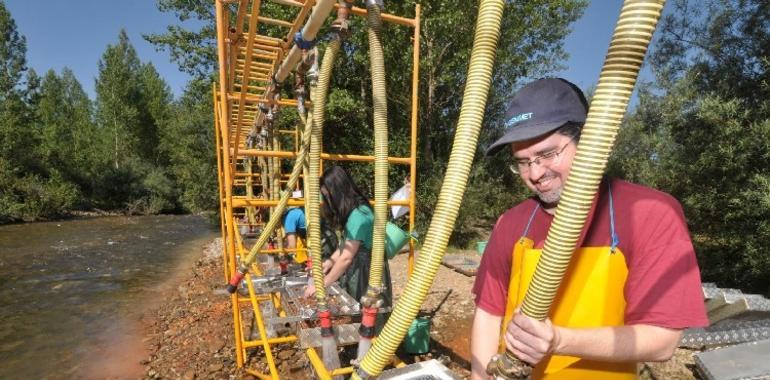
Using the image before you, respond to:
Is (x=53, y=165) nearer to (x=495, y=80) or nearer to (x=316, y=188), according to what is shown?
(x=495, y=80)

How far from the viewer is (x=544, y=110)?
136cm

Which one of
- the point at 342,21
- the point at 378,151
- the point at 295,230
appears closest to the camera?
the point at 378,151

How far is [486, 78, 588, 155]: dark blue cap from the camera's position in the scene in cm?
135

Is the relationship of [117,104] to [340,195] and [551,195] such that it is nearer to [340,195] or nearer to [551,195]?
[340,195]

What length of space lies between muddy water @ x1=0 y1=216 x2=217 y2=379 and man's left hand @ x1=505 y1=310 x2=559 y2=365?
20.6ft

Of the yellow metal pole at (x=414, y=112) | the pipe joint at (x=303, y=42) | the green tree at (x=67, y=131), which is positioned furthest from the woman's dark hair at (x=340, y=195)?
the green tree at (x=67, y=131)

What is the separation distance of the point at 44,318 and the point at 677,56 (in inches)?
648

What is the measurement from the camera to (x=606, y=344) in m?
1.19

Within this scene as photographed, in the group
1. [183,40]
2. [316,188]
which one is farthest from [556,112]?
[183,40]

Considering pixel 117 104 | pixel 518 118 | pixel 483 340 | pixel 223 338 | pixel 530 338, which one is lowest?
pixel 223 338

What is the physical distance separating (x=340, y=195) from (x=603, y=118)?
3.10 metres

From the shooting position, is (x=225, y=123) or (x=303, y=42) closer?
(x=303, y=42)

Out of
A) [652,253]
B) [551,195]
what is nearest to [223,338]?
[551,195]

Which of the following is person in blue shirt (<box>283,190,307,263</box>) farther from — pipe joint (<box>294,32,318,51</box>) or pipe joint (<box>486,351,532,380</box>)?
pipe joint (<box>486,351,532,380</box>)
